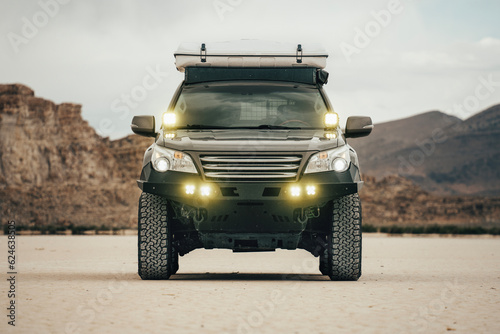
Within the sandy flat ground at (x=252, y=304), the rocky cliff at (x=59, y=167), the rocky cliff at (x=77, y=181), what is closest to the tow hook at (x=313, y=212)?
the sandy flat ground at (x=252, y=304)

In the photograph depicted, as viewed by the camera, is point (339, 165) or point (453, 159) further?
point (453, 159)

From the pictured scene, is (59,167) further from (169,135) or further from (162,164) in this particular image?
(162,164)

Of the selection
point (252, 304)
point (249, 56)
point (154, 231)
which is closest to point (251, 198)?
point (154, 231)

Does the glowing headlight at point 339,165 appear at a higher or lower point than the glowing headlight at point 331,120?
lower

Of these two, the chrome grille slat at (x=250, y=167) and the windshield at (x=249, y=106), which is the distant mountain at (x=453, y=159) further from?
the chrome grille slat at (x=250, y=167)

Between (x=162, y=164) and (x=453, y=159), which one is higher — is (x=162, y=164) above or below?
below

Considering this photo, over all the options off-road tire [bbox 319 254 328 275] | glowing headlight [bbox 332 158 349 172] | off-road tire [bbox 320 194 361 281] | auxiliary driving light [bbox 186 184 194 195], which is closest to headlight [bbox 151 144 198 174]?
auxiliary driving light [bbox 186 184 194 195]

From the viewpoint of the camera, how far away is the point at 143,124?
11.6 m

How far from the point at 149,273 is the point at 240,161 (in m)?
2.42

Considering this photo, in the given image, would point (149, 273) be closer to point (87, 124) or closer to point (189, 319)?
point (189, 319)

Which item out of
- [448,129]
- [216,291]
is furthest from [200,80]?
[448,129]

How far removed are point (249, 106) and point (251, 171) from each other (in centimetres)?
170

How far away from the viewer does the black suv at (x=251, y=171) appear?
11016mm

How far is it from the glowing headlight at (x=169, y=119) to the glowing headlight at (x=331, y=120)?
2.25 m
